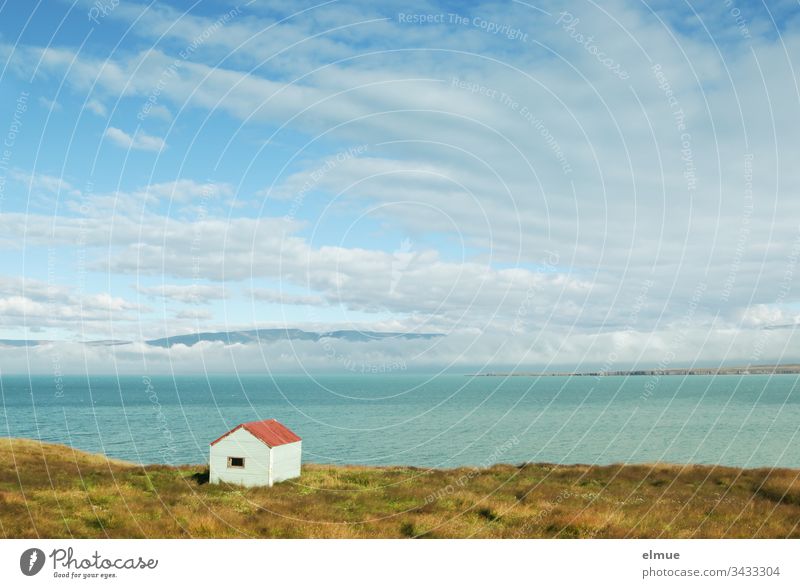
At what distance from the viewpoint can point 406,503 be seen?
2505cm

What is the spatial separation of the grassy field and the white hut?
82 cm

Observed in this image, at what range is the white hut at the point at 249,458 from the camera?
28719 mm

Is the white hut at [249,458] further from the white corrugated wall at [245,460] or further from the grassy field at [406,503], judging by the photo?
the grassy field at [406,503]

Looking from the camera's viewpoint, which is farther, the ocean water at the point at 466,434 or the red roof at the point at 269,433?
the ocean water at the point at 466,434
